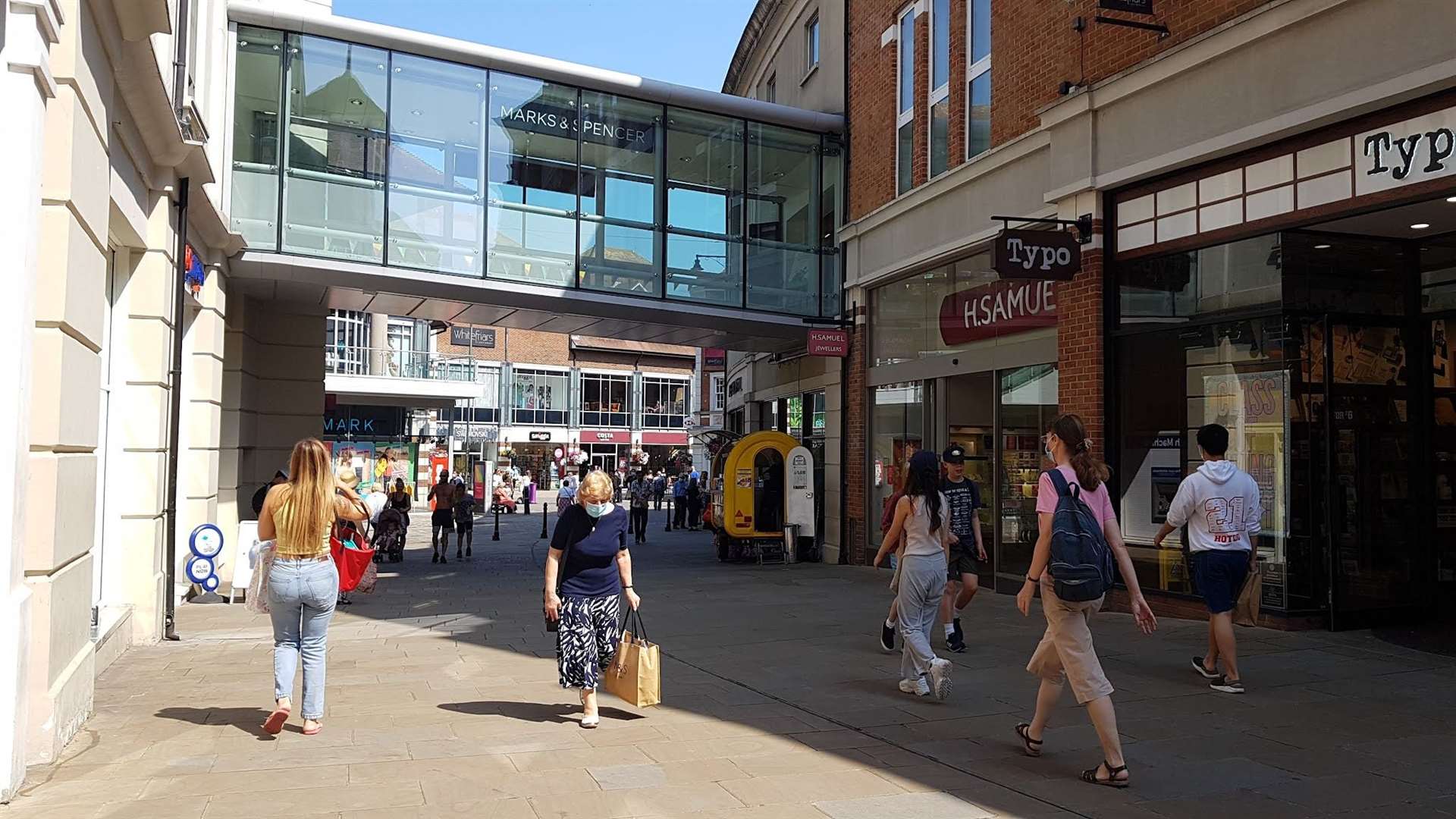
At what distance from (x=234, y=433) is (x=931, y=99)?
37.8ft

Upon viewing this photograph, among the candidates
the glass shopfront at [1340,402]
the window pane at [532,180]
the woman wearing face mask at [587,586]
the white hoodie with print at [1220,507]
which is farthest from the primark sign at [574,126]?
the white hoodie with print at [1220,507]

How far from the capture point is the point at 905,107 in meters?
16.8

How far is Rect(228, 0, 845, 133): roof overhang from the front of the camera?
1516cm

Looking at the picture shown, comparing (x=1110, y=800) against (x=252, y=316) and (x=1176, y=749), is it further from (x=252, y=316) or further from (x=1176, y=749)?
(x=252, y=316)

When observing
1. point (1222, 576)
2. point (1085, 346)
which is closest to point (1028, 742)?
point (1222, 576)

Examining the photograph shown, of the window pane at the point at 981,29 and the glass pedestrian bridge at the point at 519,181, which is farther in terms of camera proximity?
the glass pedestrian bridge at the point at 519,181

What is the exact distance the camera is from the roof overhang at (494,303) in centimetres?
1532

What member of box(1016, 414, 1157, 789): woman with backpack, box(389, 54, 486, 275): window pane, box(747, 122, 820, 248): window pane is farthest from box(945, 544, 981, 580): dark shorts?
box(747, 122, 820, 248): window pane

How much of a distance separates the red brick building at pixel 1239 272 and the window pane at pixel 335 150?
8735 mm

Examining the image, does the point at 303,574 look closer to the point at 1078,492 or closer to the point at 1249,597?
the point at 1078,492

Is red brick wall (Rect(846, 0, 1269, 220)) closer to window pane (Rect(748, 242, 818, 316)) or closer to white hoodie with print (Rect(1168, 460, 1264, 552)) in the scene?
window pane (Rect(748, 242, 818, 316))

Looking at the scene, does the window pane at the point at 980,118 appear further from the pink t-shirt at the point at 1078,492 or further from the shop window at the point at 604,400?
the shop window at the point at 604,400

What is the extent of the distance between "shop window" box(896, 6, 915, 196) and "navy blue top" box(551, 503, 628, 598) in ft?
36.7

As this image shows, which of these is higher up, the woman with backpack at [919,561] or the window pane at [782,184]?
the window pane at [782,184]
